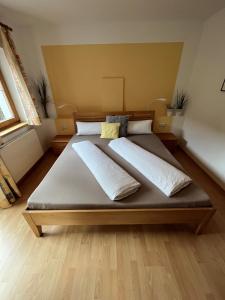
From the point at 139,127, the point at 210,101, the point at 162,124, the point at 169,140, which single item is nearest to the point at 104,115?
the point at 139,127

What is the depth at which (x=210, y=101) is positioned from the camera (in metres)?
2.29

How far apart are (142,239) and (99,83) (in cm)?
260

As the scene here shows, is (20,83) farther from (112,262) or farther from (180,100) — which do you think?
(180,100)

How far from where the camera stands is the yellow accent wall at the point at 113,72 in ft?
8.25

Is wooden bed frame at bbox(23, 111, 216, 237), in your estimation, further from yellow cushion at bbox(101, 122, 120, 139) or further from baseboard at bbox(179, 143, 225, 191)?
yellow cushion at bbox(101, 122, 120, 139)

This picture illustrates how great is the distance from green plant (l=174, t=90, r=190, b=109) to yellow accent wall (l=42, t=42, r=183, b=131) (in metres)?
0.16

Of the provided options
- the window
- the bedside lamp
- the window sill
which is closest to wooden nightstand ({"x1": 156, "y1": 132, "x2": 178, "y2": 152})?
the bedside lamp

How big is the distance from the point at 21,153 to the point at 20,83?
3.53 feet

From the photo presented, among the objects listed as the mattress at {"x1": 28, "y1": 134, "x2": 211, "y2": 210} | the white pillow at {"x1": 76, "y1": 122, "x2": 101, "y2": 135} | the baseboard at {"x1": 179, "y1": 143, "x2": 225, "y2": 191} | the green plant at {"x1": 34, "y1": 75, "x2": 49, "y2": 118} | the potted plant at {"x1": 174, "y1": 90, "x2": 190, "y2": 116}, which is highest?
the green plant at {"x1": 34, "y1": 75, "x2": 49, "y2": 118}

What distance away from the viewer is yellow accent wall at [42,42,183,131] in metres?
2.52

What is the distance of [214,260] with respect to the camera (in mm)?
1289

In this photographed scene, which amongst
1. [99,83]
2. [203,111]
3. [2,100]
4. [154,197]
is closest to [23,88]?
[2,100]

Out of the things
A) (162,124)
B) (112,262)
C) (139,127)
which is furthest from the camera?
(162,124)

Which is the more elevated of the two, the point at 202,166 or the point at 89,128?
the point at 89,128
